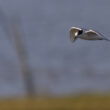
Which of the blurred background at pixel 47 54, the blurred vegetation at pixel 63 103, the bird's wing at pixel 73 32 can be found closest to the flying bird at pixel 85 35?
the bird's wing at pixel 73 32

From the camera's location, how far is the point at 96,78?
25.6ft

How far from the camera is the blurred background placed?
7078mm

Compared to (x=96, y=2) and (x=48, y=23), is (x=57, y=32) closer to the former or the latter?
(x=48, y=23)

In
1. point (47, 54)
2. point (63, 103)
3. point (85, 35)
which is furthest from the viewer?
point (47, 54)

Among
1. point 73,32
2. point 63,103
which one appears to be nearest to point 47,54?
point 63,103

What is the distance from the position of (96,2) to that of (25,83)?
62.8 inches

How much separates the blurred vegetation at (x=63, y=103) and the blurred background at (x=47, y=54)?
2.72ft

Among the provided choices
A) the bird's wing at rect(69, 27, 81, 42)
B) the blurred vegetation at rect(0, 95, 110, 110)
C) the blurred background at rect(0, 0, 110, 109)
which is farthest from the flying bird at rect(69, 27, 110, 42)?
the blurred background at rect(0, 0, 110, 109)

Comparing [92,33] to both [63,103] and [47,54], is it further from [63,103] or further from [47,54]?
[47,54]

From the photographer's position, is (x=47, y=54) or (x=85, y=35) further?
(x=47, y=54)

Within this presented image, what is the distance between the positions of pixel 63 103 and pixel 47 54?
2.85 meters

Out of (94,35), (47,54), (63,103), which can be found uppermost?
(47,54)

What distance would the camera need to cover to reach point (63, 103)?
5430 millimetres

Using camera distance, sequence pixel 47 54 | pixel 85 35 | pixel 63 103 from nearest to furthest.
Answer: pixel 85 35
pixel 63 103
pixel 47 54
